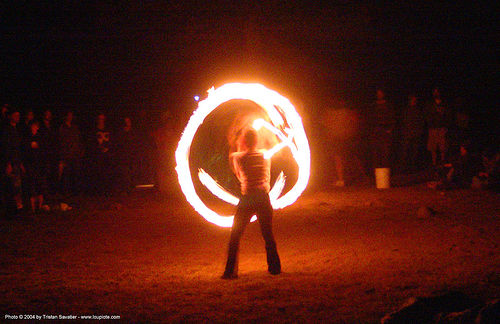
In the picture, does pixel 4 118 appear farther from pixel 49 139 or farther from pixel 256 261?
pixel 256 261

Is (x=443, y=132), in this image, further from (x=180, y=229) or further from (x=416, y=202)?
(x=180, y=229)

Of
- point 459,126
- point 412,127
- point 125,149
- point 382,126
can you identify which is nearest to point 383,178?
point 382,126

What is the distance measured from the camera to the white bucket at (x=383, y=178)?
1301 cm

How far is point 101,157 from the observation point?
13.7 meters

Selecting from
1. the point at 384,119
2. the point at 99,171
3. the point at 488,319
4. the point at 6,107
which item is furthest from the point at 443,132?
the point at 488,319

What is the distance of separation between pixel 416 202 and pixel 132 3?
33.1ft

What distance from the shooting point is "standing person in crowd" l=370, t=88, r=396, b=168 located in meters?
13.6

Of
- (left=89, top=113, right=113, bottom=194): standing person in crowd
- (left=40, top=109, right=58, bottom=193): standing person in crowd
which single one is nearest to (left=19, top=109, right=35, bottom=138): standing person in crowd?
(left=40, top=109, right=58, bottom=193): standing person in crowd

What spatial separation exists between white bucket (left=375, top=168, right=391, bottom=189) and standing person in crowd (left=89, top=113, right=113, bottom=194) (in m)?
6.20

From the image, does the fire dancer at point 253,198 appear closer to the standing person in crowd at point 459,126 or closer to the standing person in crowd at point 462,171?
the standing person in crowd at point 462,171

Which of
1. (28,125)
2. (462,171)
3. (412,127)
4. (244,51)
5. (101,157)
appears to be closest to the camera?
(28,125)

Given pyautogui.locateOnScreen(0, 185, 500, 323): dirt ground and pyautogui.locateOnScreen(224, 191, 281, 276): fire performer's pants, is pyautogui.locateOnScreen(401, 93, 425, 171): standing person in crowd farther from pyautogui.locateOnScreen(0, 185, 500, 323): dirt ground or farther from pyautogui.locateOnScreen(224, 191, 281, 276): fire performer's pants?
pyautogui.locateOnScreen(224, 191, 281, 276): fire performer's pants

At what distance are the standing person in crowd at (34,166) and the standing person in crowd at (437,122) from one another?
8.77 metres

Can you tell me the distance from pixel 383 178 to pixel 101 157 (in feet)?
21.6
